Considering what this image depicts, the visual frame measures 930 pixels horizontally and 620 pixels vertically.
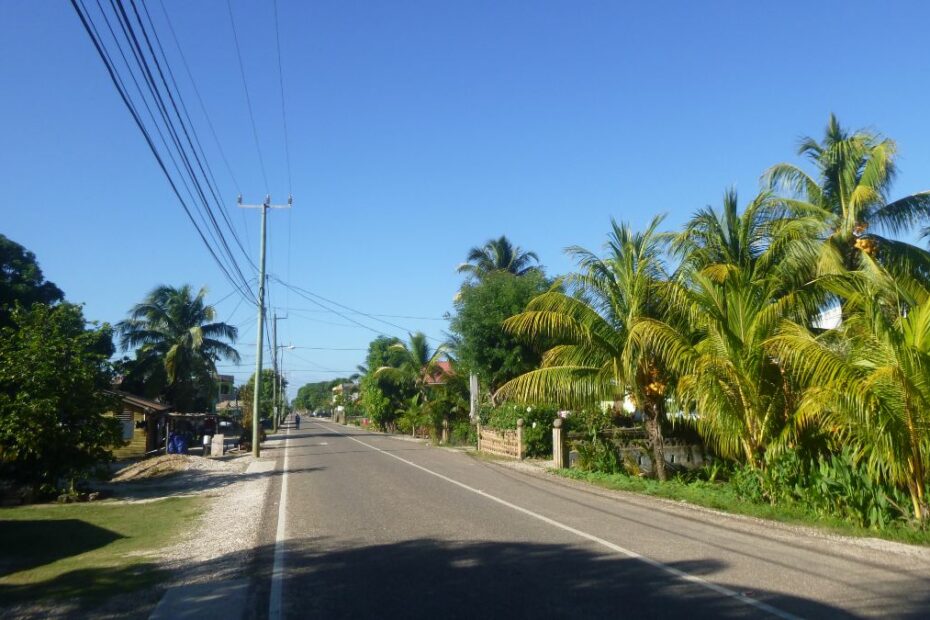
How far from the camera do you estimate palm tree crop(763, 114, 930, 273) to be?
1731 centimetres

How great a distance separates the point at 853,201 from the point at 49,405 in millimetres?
18828

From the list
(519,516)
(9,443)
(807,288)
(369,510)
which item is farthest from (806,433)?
(9,443)

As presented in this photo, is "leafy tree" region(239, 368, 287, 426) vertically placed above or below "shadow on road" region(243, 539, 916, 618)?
above

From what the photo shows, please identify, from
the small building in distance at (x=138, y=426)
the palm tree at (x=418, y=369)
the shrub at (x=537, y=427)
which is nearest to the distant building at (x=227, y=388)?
the palm tree at (x=418, y=369)

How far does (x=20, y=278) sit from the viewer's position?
103ft

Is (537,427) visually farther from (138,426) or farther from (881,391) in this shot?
(138,426)

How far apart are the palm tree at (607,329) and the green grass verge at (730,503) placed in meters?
1.47

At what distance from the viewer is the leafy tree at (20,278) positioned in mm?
29859

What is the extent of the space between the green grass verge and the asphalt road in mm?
639

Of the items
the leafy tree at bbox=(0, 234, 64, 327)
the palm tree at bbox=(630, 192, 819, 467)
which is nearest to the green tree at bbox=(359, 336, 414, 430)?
the leafy tree at bbox=(0, 234, 64, 327)

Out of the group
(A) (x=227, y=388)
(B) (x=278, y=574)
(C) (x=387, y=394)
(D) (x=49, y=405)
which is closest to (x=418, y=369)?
(C) (x=387, y=394)

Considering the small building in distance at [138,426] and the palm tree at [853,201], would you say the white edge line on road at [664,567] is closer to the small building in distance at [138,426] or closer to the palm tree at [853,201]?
the palm tree at [853,201]

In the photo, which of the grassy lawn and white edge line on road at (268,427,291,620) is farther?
the grassy lawn

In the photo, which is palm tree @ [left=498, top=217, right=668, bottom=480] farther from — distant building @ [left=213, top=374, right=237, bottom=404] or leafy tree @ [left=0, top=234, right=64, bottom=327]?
distant building @ [left=213, top=374, right=237, bottom=404]
